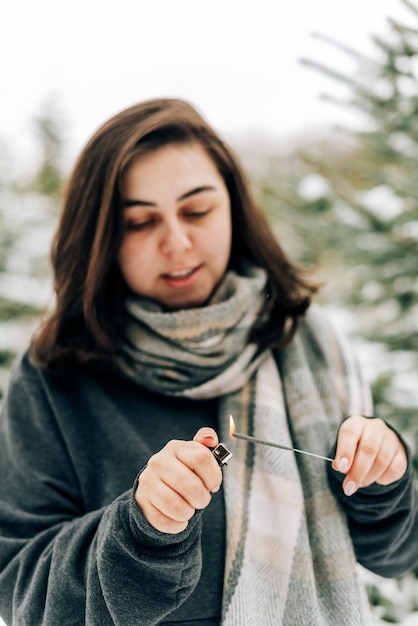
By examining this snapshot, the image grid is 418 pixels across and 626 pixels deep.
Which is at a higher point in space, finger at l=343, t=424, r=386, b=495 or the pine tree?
finger at l=343, t=424, r=386, b=495

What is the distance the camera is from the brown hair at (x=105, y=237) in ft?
3.53

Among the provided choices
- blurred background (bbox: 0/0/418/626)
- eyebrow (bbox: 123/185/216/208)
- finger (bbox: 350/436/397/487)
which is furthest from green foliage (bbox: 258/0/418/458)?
finger (bbox: 350/436/397/487)

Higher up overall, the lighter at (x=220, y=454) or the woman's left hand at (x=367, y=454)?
the lighter at (x=220, y=454)

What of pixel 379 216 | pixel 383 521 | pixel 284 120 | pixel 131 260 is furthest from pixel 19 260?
pixel 284 120

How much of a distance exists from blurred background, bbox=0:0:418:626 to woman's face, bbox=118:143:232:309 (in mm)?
314

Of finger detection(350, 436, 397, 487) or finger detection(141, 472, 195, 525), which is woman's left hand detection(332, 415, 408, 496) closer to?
finger detection(350, 436, 397, 487)

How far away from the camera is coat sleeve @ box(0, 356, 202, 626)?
0.78 meters

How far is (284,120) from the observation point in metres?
5.45

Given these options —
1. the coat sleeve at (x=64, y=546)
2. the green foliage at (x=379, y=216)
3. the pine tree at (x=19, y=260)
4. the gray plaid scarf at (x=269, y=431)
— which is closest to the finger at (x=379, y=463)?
the gray plaid scarf at (x=269, y=431)

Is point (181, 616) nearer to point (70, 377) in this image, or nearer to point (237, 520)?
point (237, 520)

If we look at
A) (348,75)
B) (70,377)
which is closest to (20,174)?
(348,75)

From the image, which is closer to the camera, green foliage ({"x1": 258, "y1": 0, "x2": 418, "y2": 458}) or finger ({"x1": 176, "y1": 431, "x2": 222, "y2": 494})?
finger ({"x1": 176, "y1": 431, "x2": 222, "y2": 494})

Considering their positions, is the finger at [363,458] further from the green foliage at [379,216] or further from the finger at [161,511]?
the green foliage at [379,216]

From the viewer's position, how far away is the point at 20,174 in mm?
3707
